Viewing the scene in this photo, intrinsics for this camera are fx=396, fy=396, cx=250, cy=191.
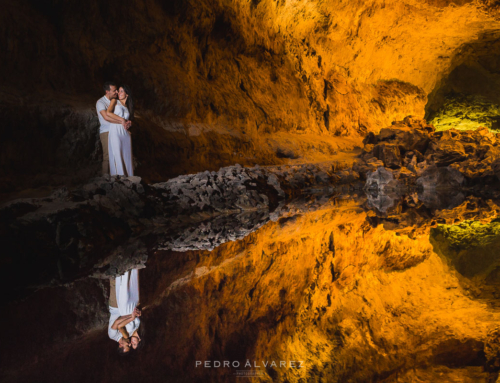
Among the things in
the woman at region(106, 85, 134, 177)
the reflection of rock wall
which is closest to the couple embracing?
the woman at region(106, 85, 134, 177)

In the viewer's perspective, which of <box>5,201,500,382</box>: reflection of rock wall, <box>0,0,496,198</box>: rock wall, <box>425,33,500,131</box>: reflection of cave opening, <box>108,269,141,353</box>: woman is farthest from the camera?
<box>425,33,500,131</box>: reflection of cave opening

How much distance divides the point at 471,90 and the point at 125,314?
13.4 m

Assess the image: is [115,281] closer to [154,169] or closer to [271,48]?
[154,169]

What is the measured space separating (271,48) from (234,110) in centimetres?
241

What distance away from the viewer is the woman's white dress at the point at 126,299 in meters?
1.83

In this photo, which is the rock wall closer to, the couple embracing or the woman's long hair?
the couple embracing

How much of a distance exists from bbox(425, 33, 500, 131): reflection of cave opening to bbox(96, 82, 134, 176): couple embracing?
11.1 meters

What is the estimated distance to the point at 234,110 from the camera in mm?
8711

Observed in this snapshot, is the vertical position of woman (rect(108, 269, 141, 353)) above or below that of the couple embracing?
below

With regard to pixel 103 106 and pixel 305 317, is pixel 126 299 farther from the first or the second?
pixel 103 106

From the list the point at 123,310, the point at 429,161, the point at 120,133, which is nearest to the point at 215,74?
the point at 120,133

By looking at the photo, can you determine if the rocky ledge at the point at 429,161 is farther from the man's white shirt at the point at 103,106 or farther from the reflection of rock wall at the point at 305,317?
the man's white shirt at the point at 103,106

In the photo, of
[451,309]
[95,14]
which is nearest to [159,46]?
[95,14]

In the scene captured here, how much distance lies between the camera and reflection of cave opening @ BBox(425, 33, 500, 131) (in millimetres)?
12070
